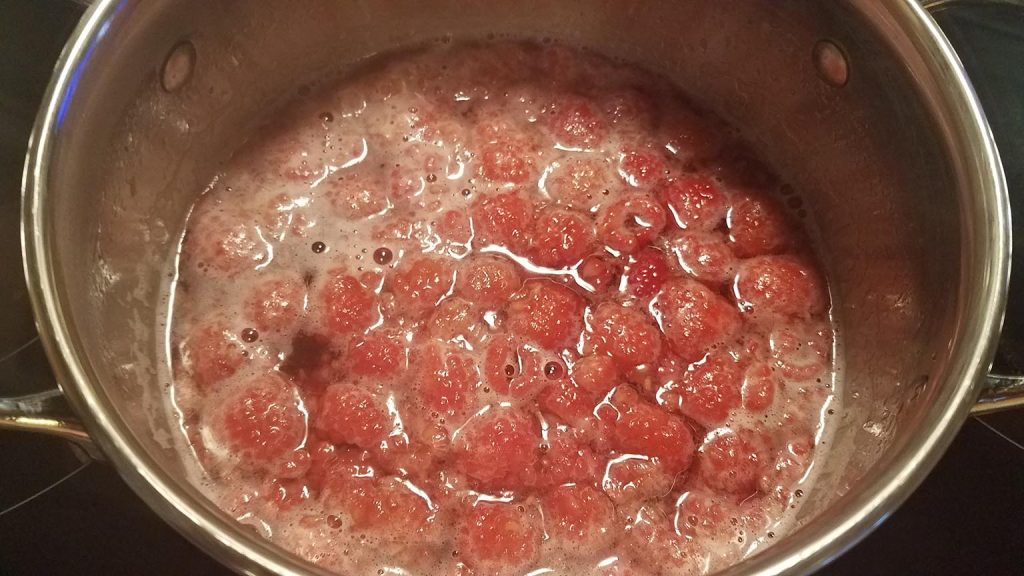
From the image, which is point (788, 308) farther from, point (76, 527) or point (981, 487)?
point (76, 527)

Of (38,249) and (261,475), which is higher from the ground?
(38,249)

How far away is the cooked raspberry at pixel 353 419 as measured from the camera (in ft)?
3.25

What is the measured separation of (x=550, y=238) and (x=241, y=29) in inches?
20.1

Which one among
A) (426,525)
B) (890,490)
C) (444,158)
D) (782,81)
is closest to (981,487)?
(890,490)

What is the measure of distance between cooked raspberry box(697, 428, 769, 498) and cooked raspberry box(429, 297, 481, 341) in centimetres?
33

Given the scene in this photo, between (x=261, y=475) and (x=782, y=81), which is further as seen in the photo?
(x=782, y=81)

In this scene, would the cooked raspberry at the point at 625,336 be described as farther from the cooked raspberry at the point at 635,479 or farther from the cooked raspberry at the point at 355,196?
the cooked raspberry at the point at 355,196

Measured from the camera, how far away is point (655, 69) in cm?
128

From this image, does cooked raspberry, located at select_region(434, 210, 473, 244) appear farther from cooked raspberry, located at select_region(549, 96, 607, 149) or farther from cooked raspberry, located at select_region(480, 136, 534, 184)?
cooked raspberry, located at select_region(549, 96, 607, 149)

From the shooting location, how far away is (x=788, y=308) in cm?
111

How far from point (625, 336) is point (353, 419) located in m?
0.36

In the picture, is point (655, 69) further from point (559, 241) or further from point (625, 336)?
point (625, 336)

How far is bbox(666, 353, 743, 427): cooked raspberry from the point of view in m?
1.02

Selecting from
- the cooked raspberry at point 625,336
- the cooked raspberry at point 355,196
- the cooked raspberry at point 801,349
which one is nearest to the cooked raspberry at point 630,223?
the cooked raspberry at point 625,336
